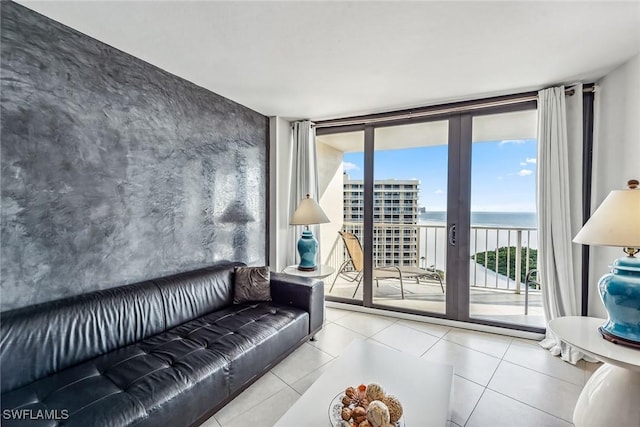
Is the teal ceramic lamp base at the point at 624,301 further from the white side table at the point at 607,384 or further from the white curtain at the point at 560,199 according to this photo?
the white curtain at the point at 560,199

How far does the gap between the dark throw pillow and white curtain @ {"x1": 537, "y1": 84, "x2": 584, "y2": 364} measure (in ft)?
8.52

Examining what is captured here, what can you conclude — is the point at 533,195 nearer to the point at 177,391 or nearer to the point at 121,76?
the point at 177,391

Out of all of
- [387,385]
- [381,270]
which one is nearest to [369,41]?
[387,385]

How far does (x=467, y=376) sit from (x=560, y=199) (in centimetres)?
176

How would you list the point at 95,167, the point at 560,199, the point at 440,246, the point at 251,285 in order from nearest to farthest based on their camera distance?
the point at 95,167, the point at 560,199, the point at 251,285, the point at 440,246

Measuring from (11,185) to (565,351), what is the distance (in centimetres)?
411

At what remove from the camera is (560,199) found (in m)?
2.49

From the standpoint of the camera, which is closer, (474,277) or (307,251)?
(307,251)

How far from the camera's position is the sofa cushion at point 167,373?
122cm

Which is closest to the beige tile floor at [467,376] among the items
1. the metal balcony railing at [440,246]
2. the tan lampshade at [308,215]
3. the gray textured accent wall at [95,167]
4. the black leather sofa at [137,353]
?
the black leather sofa at [137,353]

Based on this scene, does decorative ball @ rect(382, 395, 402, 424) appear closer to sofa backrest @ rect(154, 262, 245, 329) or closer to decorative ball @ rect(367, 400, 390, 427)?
decorative ball @ rect(367, 400, 390, 427)

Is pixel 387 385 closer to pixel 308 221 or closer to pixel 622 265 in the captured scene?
pixel 622 265

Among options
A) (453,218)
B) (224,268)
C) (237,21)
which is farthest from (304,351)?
(237,21)

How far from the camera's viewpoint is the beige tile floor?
1703 mm
